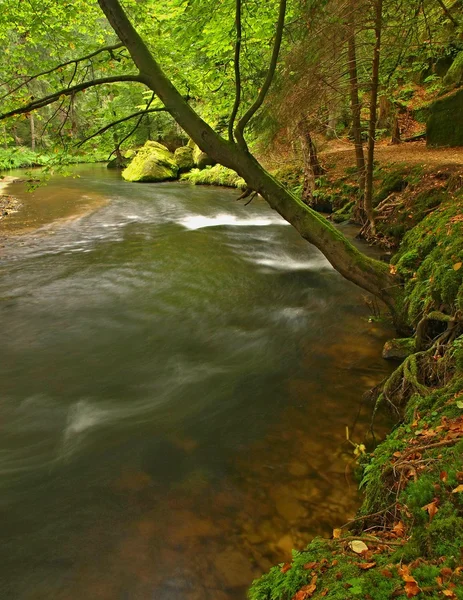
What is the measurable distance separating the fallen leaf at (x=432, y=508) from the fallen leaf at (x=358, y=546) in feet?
1.24

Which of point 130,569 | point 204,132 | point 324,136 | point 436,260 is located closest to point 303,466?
point 130,569

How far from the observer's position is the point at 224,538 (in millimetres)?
3086

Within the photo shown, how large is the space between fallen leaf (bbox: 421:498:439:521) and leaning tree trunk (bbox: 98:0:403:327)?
3.88 m

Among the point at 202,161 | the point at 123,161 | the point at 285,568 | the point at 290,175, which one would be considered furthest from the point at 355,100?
the point at 123,161

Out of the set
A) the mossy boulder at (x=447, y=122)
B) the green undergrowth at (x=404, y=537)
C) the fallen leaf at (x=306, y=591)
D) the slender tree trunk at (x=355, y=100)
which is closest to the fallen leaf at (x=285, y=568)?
the green undergrowth at (x=404, y=537)

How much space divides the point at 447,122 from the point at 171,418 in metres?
11.5

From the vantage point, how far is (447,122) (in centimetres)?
1130

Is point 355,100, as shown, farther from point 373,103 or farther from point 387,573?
point 387,573

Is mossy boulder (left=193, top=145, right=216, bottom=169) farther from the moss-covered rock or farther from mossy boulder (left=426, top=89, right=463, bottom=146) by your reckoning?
the moss-covered rock

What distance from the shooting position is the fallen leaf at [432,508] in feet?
6.62

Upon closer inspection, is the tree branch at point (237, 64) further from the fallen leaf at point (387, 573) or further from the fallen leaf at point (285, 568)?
the fallen leaf at point (387, 573)

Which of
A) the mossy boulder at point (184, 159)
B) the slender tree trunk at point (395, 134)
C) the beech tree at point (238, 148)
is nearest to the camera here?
the beech tree at point (238, 148)

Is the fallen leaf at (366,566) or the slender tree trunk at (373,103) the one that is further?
the slender tree trunk at (373,103)

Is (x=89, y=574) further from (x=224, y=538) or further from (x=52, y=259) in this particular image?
(x=52, y=259)
